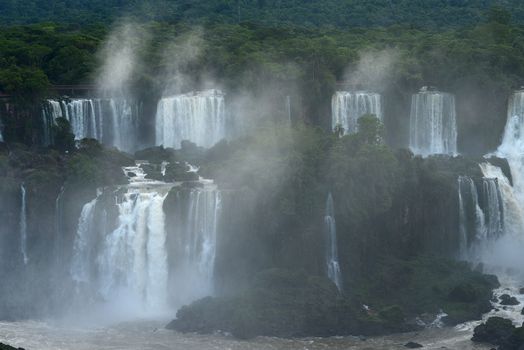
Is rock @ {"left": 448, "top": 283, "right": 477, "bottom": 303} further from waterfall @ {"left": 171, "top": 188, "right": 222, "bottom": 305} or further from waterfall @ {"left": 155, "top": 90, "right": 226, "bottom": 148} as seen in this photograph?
waterfall @ {"left": 155, "top": 90, "right": 226, "bottom": 148}

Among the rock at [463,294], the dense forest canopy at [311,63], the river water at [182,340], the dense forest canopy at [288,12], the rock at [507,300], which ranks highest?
the dense forest canopy at [288,12]

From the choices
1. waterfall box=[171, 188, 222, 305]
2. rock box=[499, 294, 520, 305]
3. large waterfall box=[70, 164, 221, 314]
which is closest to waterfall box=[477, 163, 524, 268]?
rock box=[499, 294, 520, 305]

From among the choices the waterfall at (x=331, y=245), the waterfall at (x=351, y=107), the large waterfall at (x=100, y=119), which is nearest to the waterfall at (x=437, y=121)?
the waterfall at (x=351, y=107)

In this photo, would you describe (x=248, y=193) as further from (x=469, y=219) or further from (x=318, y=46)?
(x=318, y=46)

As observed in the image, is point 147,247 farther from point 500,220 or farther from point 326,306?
point 500,220

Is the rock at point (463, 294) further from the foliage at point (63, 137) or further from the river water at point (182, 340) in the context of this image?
the foliage at point (63, 137)

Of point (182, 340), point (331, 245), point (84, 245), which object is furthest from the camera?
point (84, 245)

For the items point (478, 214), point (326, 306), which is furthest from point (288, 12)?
point (326, 306)

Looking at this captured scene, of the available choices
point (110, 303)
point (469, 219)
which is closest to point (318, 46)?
point (469, 219)

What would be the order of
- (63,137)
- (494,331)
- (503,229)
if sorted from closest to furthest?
1. (494,331)
2. (503,229)
3. (63,137)
